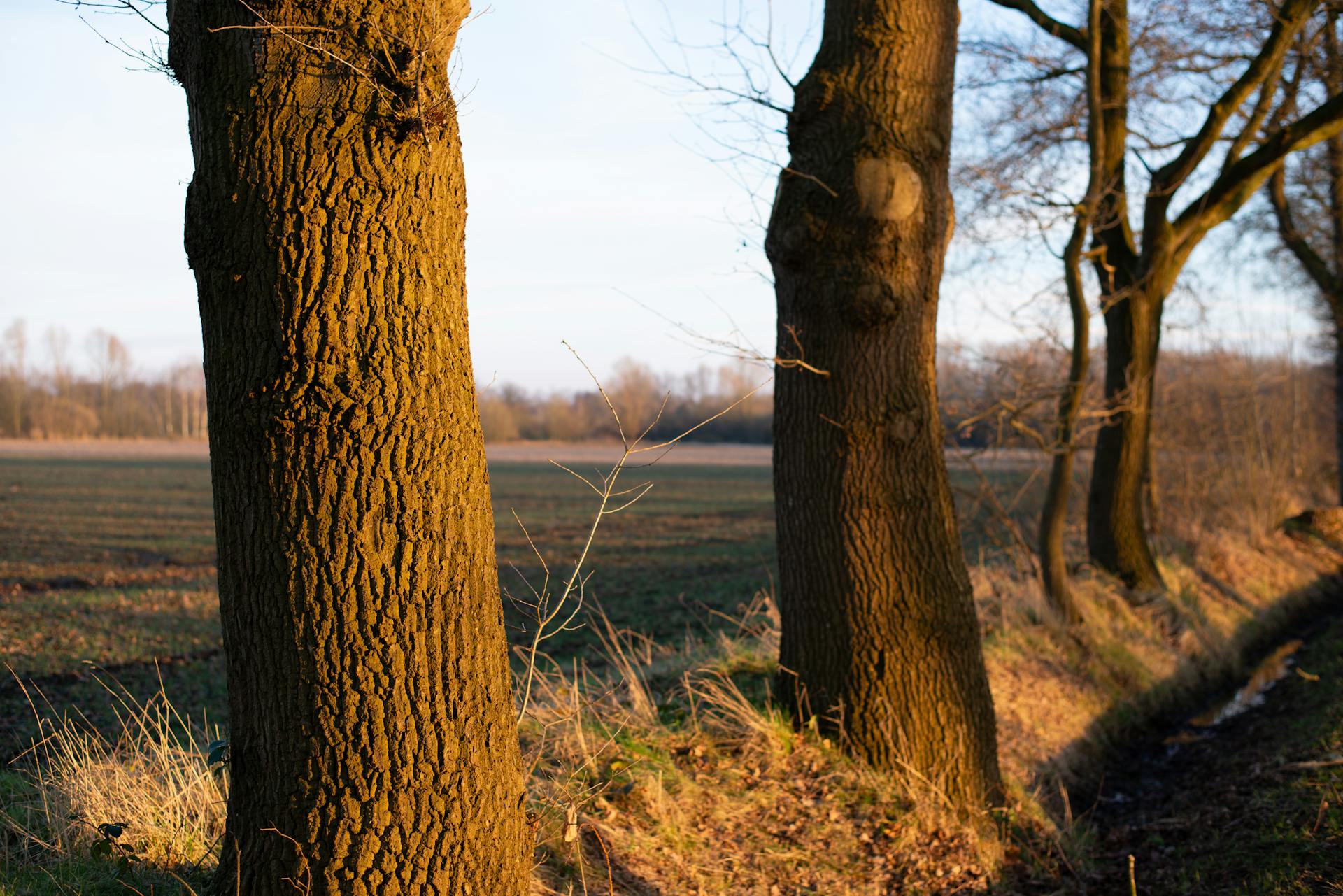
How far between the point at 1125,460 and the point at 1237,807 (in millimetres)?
5511

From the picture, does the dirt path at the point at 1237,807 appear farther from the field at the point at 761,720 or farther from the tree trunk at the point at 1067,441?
the tree trunk at the point at 1067,441

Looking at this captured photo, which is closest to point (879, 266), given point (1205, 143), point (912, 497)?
point (912, 497)

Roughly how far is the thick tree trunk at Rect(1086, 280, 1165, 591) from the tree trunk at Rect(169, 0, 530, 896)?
8.84 m

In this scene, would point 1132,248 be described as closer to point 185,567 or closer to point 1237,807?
point 1237,807

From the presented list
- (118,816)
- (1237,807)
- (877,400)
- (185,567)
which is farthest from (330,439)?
(185,567)

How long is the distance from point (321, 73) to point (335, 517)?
3.64ft

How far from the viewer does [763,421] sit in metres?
69.3

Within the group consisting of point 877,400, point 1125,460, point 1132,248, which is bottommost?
point 1125,460

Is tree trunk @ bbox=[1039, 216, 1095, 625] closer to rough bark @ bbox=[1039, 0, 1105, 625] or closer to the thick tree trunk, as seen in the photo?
rough bark @ bbox=[1039, 0, 1105, 625]

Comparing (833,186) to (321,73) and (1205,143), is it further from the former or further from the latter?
(1205,143)

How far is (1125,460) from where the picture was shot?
10023 mm

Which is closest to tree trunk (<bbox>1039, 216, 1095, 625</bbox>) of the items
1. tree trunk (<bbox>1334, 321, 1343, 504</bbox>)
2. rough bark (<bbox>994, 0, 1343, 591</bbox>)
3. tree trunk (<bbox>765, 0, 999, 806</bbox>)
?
rough bark (<bbox>994, 0, 1343, 591</bbox>)

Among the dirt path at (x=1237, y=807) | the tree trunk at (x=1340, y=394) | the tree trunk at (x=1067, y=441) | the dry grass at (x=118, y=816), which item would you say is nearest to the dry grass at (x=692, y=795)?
the dry grass at (x=118, y=816)

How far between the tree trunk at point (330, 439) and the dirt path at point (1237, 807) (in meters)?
3.48
